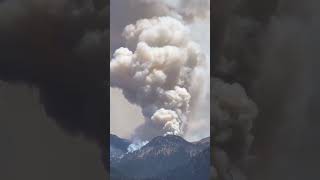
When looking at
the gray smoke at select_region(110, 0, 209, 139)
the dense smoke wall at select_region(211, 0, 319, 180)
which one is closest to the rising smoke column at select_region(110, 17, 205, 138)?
the gray smoke at select_region(110, 0, 209, 139)

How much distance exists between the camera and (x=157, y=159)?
5113 mm

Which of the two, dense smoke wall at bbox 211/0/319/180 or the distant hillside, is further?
the distant hillside

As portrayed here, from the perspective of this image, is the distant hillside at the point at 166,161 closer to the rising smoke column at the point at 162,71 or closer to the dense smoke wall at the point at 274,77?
the rising smoke column at the point at 162,71

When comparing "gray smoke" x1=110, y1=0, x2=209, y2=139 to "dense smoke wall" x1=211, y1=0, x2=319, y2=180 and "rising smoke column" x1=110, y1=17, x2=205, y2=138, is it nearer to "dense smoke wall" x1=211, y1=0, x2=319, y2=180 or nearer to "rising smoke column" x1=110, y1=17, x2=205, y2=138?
"rising smoke column" x1=110, y1=17, x2=205, y2=138

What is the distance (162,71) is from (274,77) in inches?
47.6

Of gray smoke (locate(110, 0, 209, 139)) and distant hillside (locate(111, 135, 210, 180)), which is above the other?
gray smoke (locate(110, 0, 209, 139))

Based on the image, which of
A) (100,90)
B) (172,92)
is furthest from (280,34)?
(100,90)

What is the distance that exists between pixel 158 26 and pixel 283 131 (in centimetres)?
168

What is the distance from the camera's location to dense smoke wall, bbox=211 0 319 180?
4402 millimetres

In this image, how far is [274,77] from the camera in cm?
447

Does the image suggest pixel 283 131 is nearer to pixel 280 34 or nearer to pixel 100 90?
pixel 280 34

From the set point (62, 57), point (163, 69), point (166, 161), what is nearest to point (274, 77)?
point (163, 69)

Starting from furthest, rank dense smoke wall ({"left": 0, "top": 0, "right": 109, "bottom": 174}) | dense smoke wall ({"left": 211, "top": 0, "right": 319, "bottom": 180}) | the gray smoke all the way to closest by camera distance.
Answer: the gray smoke
dense smoke wall ({"left": 211, "top": 0, "right": 319, "bottom": 180})
dense smoke wall ({"left": 0, "top": 0, "right": 109, "bottom": 174})

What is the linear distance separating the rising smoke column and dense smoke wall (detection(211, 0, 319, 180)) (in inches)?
25.2
